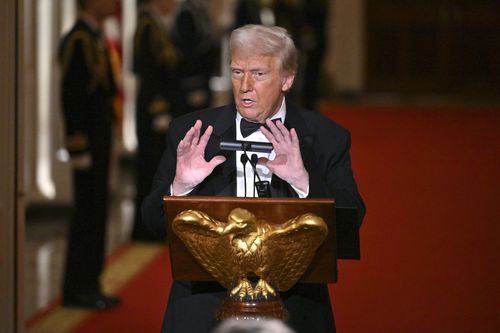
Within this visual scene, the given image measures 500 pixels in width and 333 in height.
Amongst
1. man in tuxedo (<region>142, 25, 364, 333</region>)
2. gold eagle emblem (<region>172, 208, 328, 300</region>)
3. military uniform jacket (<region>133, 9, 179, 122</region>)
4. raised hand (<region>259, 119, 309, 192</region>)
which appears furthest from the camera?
military uniform jacket (<region>133, 9, 179, 122</region>)

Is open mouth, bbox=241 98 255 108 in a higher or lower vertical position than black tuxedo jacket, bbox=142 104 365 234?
higher

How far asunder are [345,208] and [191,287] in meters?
0.57

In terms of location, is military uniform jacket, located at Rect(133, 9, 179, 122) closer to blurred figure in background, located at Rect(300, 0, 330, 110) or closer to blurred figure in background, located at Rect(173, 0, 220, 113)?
blurred figure in background, located at Rect(173, 0, 220, 113)

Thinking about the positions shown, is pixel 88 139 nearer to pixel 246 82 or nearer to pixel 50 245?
pixel 50 245

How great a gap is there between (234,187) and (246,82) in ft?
1.02

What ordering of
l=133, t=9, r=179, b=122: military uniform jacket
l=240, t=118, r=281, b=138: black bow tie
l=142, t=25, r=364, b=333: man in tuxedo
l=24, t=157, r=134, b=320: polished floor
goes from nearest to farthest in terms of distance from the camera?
l=142, t=25, r=364, b=333: man in tuxedo, l=240, t=118, r=281, b=138: black bow tie, l=24, t=157, r=134, b=320: polished floor, l=133, t=9, r=179, b=122: military uniform jacket

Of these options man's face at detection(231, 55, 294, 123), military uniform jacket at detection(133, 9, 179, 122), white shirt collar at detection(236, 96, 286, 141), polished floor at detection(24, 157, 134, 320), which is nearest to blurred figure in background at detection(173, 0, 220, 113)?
military uniform jacket at detection(133, 9, 179, 122)

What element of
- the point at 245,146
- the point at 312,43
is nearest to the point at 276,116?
the point at 245,146

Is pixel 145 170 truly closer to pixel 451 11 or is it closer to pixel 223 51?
pixel 223 51

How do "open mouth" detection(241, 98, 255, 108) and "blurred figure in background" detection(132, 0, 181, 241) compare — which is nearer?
"open mouth" detection(241, 98, 255, 108)

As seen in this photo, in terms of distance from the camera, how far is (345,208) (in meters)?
3.03

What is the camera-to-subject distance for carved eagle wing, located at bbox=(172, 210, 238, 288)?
9.48 feet

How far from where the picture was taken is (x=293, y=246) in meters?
2.93

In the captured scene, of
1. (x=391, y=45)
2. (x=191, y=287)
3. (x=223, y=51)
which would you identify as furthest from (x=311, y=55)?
(x=191, y=287)
